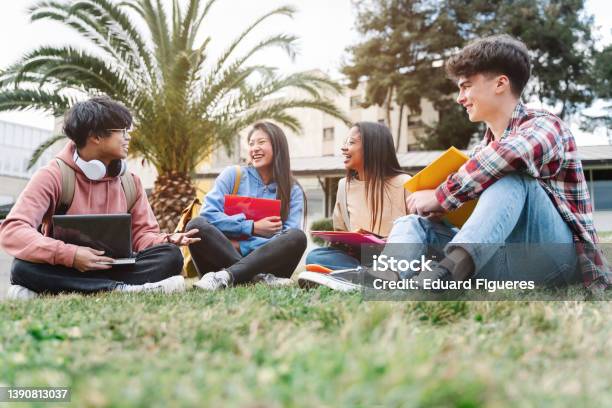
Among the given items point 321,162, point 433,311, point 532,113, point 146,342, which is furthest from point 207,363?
point 321,162

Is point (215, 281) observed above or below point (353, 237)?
below

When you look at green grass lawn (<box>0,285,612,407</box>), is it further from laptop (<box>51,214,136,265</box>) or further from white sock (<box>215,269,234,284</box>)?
white sock (<box>215,269,234,284</box>)

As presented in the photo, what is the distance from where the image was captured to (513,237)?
256cm

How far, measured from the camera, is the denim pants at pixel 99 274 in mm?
3236

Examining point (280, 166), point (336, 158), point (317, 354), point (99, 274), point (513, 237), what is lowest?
point (99, 274)

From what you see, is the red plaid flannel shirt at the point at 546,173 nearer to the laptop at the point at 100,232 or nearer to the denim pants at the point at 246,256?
the denim pants at the point at 246,256

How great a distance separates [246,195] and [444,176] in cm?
208

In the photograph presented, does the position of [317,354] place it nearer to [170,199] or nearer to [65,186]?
[65,186]

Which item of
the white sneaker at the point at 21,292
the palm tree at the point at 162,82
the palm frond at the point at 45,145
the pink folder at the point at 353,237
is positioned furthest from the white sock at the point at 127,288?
the palm frond at the point at 45,145

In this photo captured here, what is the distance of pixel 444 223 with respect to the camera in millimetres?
2893

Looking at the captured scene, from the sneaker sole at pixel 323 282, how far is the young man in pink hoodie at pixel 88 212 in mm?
893

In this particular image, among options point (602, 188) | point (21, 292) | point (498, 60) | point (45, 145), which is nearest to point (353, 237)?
point (498, 60)

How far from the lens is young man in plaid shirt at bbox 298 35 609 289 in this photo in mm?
2328

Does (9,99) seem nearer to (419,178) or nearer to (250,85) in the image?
(250,85)
